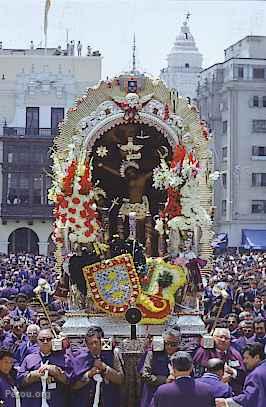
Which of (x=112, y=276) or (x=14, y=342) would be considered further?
(x=112, y=276)

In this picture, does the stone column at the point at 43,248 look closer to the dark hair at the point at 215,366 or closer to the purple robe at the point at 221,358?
the purple robe at the point at 221,358

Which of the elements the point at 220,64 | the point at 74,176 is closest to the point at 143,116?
the point at 74,176

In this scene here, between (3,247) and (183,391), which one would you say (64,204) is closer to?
(183,391)

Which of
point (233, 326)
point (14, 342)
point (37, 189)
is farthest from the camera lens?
point (37, 189)

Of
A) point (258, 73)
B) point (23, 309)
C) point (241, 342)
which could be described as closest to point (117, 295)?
point (23, 309)

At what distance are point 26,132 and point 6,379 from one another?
149 ft

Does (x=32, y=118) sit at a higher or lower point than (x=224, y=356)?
higher

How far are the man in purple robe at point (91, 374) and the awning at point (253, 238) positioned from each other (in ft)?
157

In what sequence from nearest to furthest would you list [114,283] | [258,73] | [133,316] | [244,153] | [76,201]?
[133,316]
[114,283]
[76,201]
[244,153]
[258,73]

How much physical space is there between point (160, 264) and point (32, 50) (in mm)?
44614

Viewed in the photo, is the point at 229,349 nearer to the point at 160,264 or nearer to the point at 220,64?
the point at 160,264

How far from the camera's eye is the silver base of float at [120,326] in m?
15.0

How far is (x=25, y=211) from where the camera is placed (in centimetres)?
5450

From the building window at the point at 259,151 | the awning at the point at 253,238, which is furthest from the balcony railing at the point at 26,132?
the building window at the point at 259,151
